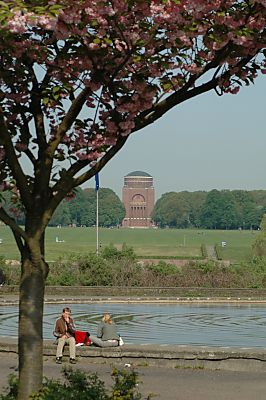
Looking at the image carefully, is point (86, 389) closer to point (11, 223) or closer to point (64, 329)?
point (11, 223)

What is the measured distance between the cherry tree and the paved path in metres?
3.88

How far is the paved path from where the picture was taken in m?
13.7

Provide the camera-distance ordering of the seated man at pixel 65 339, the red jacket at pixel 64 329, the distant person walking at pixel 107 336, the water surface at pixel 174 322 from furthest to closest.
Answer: the water surface at pixel 174 322 → the distant person walking at pixel 107 336 → the red jacket at pixel 64 329 → the seated man at pixel 65 339

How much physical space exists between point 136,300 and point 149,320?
30.3 ft

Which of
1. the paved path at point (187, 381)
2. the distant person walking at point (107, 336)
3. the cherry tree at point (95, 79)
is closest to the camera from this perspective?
the cherry tree at point (95, 79)

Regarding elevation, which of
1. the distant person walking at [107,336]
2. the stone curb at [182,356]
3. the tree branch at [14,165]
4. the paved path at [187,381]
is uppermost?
the tree branch at [14,165]

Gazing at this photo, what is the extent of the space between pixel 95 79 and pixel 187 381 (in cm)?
702

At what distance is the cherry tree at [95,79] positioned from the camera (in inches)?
353

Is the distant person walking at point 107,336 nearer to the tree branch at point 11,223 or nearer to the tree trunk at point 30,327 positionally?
the tree trunk at point 30,327

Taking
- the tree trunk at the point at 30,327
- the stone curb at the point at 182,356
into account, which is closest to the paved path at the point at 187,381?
the stone curb at the point at 182,356

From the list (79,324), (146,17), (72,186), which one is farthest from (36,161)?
(79,324)

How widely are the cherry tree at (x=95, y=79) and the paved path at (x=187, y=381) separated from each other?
3.88 meters

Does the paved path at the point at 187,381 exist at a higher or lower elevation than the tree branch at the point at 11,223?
lower

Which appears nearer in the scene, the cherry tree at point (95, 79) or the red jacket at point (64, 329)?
the cherry tree at point (95, 79)
